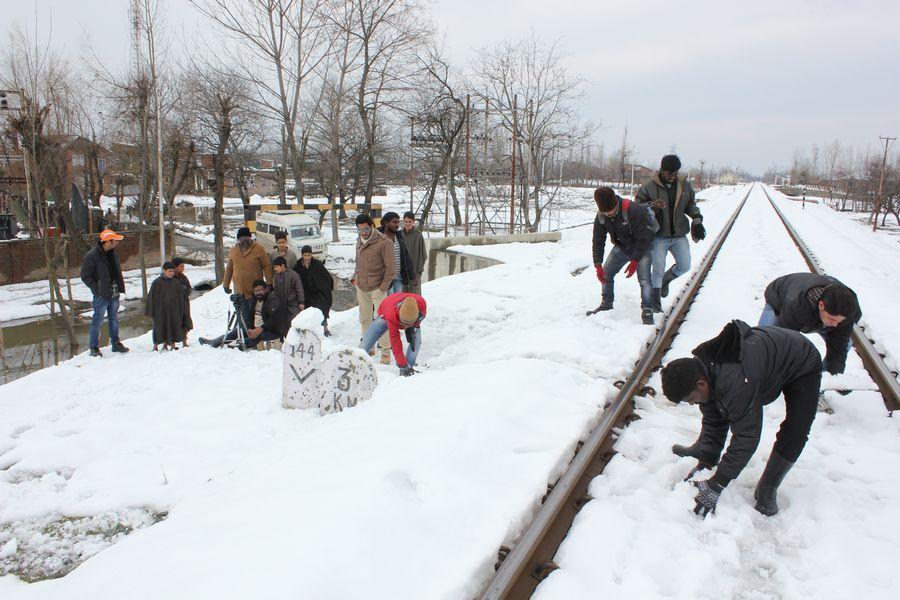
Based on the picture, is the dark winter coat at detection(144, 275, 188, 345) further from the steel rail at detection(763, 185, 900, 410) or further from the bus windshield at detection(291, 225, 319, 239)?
the bus windshield at detection(291, 225, 319, 239)

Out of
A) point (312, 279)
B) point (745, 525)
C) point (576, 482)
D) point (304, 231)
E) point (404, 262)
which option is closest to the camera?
point (745, 525)

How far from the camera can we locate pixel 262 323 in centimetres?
848

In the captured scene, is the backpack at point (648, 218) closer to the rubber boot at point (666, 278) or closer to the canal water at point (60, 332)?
the rubber boot at point (666, 278)

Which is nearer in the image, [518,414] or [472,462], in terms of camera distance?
[472,462]

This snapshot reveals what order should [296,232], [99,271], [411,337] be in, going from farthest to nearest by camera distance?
[296,232], [99,271], [411,337]

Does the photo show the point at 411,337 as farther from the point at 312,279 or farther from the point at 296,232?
the point at 296,232

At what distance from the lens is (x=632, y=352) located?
5.68m

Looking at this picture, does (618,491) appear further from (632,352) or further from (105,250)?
(105,250)

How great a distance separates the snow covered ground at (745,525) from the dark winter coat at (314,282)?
218 inches

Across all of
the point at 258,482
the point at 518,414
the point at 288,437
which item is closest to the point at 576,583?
the point at 518,414

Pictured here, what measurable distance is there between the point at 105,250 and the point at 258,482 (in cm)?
624

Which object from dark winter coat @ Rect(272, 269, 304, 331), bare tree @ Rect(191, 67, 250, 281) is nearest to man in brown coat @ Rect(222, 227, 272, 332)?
dark winter coat @ Rect(272, 269, 304, 331)

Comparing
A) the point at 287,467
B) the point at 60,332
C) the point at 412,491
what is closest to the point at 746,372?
the point at 412,491

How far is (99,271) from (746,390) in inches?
329
